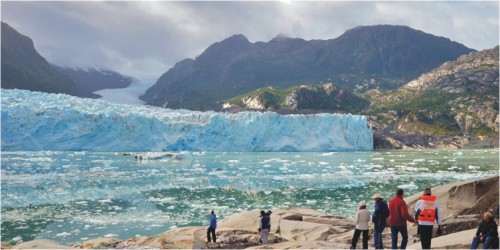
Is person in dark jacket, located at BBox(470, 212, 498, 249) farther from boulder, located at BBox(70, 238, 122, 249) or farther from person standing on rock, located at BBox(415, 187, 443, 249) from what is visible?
boulder, located at BBox(70, 238, 122, 249)

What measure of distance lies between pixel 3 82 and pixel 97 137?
9943 cm

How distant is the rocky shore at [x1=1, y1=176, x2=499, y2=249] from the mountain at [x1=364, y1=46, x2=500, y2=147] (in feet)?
295

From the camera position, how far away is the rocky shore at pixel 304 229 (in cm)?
1430

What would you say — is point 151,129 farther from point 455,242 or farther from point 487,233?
point 487,233

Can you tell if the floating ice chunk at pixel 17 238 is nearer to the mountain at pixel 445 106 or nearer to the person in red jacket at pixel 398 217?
the person in red jacket at pixel 398 217

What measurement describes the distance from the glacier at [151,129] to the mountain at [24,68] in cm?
9629

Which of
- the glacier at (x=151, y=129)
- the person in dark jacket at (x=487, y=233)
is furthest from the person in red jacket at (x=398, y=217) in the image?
the glacier at (x=151, y=129)

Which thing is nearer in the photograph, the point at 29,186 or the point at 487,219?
the point at 487,219

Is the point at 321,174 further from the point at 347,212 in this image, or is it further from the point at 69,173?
the point at 69,173

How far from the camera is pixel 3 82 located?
14688 cm

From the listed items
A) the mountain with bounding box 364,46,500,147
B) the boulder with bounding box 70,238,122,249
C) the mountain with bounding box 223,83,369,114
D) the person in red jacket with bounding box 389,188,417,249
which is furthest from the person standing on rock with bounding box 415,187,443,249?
the mountain with bounding box 223,83,369,114

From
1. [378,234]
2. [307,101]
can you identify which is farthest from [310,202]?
[307,101]

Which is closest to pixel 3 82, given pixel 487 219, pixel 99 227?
pixel 99 227

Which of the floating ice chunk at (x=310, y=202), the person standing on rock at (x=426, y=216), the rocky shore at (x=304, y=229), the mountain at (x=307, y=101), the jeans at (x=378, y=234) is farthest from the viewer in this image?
the mountain at (x=307, y=101)
